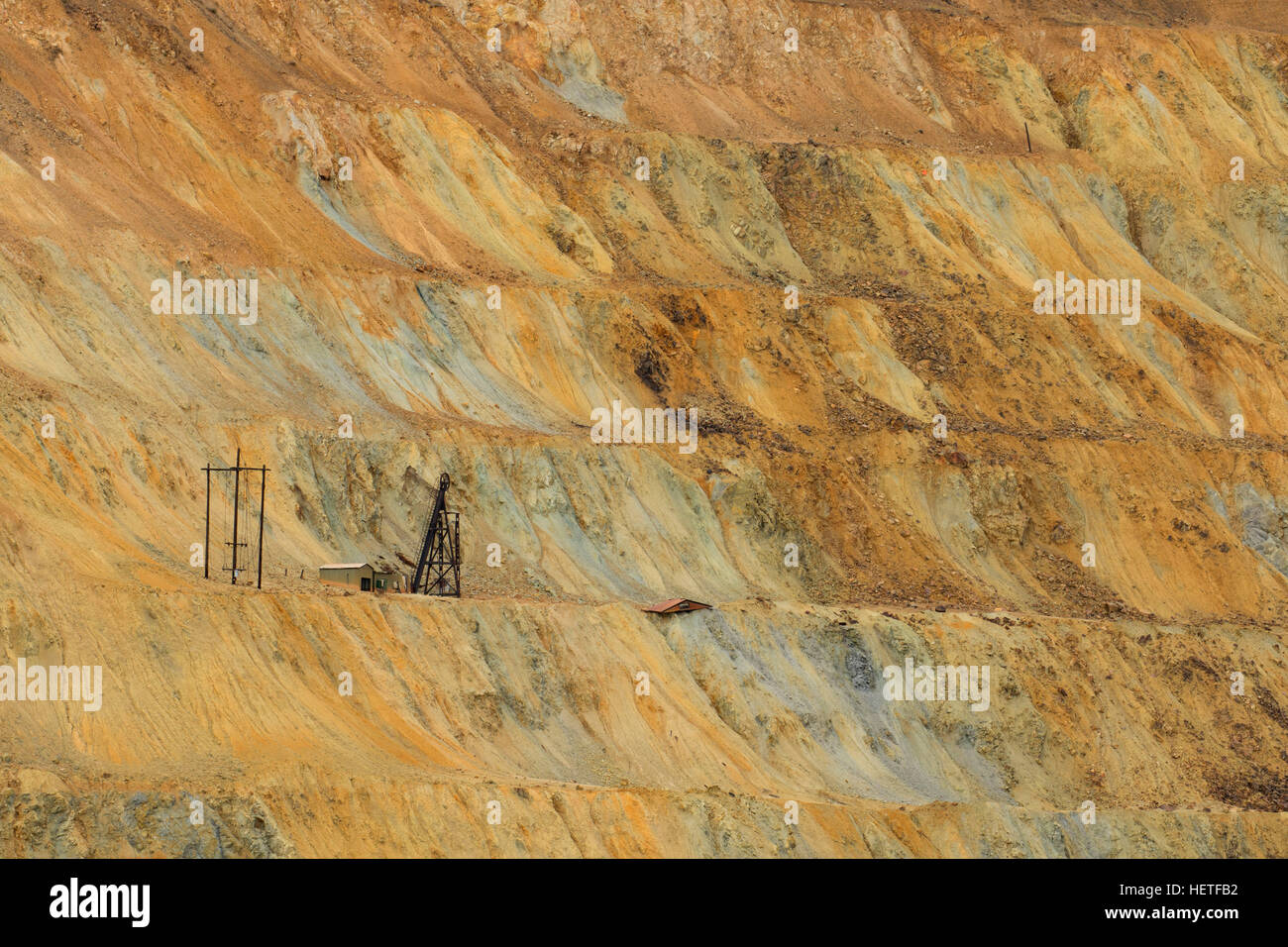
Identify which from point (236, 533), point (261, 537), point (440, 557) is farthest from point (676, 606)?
point (236, 533)

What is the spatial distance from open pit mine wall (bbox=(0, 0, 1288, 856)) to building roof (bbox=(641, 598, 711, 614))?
1.31 feet

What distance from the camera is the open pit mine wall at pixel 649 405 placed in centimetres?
4891

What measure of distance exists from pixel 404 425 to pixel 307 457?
3872 mm

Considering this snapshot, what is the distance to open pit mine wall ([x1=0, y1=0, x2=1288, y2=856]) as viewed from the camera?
4891 centimetres

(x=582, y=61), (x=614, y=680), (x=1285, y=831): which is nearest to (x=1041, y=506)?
(x=1285, y=831)

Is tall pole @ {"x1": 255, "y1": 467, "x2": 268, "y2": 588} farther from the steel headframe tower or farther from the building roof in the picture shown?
the building roof

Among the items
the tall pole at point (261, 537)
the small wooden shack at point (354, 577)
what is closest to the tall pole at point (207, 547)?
the tall pole at point (261, 537)

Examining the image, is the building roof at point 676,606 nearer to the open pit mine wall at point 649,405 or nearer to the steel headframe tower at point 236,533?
the open pit mine wall at point 649,405

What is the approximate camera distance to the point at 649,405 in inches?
2709

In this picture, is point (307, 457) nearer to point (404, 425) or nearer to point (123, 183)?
point (404, 425)

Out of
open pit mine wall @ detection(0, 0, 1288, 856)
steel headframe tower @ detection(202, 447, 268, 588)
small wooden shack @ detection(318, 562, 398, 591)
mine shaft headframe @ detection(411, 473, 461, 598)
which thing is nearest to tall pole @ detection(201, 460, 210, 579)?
steel headframe tower @ detection(202, 447, 268, 588)

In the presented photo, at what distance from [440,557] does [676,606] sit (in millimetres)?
5822

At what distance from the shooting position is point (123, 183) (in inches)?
2601

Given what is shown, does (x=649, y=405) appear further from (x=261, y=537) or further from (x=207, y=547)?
(x=207, y=547)
